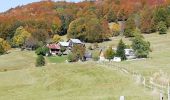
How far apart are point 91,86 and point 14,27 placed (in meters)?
130

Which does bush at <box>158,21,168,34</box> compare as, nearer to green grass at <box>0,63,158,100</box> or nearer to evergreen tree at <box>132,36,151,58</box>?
evergreen tree at <box>132,36,151,58</box>

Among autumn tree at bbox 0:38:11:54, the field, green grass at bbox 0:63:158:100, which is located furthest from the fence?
autumn tree at bbox 0:38:11:54

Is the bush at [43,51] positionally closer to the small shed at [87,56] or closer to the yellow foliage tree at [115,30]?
the small shed at [87,56]

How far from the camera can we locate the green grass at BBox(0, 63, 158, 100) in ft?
177

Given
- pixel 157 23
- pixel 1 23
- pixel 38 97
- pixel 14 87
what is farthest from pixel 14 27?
pixel 38 97

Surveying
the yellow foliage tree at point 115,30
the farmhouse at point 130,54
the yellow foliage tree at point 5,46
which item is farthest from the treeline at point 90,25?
the farmhouse at point 130,54

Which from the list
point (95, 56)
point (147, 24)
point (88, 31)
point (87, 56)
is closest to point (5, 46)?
point (88, 31)

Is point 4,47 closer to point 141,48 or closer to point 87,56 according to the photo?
point 87,56

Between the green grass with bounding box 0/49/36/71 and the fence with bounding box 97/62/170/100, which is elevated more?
the fence with bounding box 97/62/170/100

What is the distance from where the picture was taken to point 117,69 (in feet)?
251

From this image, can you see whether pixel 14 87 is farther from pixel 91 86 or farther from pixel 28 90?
pixel 91 86

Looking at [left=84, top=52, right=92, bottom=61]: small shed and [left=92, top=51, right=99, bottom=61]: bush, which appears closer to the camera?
[left=92, top=51, right=99, bottom=61]: bush

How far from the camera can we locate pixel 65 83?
65688mm

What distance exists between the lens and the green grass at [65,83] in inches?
2127
